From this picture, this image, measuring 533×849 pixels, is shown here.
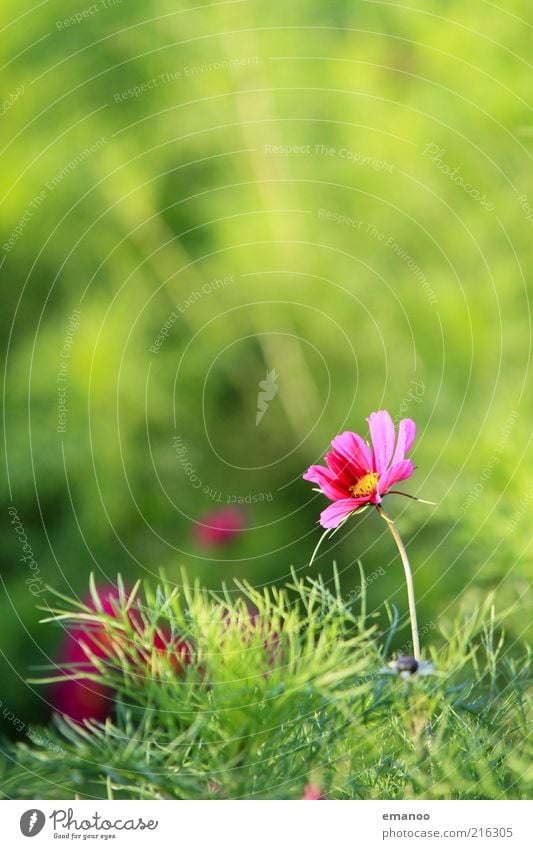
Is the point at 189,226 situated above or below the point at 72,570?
above

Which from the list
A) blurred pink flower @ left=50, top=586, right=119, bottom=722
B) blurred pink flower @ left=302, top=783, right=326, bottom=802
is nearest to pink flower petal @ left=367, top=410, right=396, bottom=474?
blurred pink flower @ left=302, top=783, right=326, bottom=802

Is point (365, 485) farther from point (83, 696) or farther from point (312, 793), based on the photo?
point (83, 696)

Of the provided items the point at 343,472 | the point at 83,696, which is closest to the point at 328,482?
the point at 343,472

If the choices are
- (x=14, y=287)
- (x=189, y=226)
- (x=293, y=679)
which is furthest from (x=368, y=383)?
(x=293, y=679)

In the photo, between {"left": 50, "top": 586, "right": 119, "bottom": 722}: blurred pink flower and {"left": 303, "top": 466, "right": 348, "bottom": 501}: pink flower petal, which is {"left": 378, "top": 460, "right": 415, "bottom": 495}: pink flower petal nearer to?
{"left": 303, "top": 466, "right": 348, "bottom": 501}: pink flower petal

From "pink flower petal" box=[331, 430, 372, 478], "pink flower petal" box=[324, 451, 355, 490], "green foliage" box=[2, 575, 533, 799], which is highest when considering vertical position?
"pink flower petal" box=[331, 430, 372, 478]
